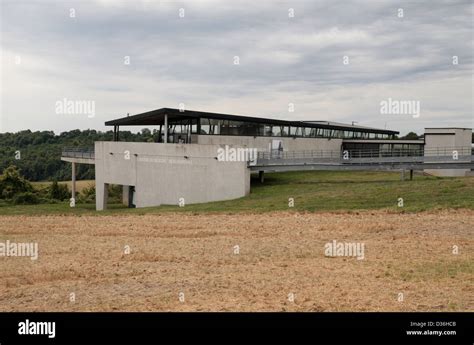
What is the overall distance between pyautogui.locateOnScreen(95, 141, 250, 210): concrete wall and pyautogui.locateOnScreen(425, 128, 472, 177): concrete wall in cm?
1963

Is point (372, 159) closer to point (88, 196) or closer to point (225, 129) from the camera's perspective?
point (225, 129)

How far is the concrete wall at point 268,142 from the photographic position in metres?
40.0

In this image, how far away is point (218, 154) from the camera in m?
32.2

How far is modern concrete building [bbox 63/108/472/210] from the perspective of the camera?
32.8 m

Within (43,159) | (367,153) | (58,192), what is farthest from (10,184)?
(367,153)

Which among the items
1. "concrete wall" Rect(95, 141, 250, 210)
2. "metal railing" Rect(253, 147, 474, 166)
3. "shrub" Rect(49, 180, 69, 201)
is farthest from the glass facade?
"shrub" Rect(49, 180, 69, 201)

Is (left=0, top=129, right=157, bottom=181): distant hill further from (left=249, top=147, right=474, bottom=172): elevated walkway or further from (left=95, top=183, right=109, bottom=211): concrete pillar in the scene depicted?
(left=249, top=147, right=474, bottom=172): elevated walkway

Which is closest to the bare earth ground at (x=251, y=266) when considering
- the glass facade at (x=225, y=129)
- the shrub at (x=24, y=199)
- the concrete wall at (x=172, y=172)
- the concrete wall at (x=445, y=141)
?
the concrete wall at (x=172, y=172)

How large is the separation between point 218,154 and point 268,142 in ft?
38.4

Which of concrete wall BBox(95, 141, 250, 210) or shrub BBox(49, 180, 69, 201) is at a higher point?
concrete wall BBox(95, 141, 250, 210)

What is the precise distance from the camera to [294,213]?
23562 millimetres
